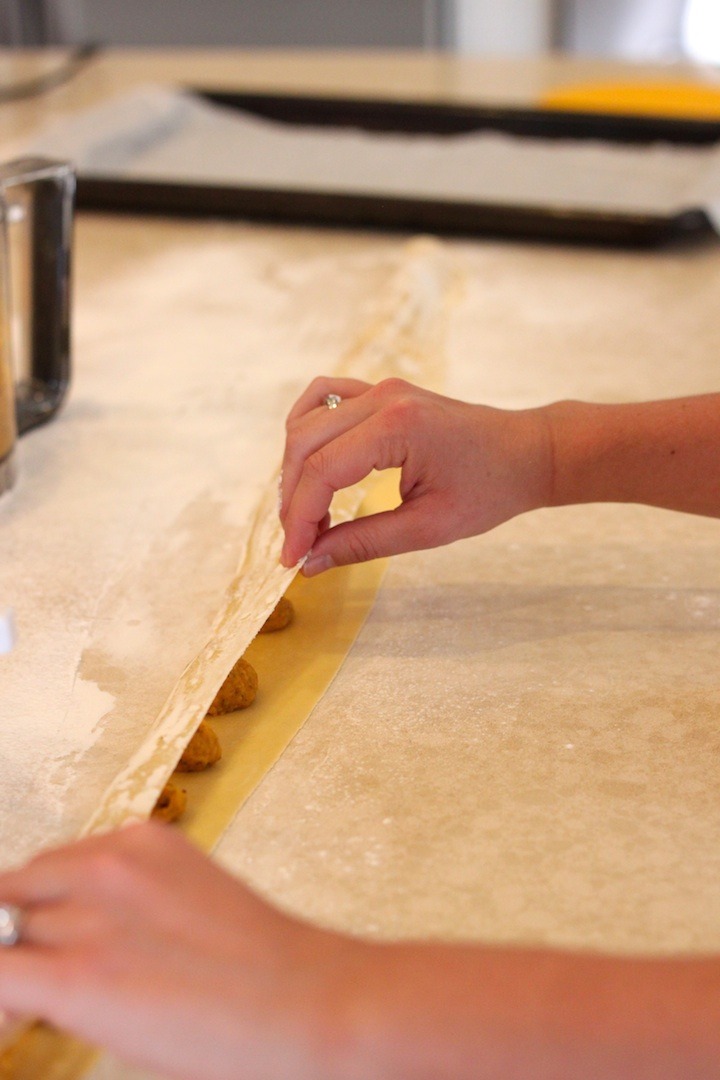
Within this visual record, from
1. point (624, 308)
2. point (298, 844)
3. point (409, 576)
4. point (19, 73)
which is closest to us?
point (298, 844)

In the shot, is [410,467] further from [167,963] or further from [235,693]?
[167,963]

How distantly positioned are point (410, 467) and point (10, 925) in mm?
338

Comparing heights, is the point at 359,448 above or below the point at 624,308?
above

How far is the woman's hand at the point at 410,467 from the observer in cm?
63

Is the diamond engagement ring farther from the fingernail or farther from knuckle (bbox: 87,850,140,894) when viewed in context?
the fingernail

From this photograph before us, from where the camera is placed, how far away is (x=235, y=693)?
0.61 metres

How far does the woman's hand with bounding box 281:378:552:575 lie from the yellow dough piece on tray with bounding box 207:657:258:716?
0.08m

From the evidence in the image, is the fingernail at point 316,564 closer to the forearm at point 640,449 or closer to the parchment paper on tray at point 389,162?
the forearm at point 640,449

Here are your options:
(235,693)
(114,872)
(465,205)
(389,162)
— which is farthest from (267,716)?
(389,162)

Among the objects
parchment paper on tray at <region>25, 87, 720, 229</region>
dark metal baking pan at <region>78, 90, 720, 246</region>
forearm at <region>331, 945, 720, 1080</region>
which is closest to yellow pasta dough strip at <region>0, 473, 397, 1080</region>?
forearm at <region>331, 945, 720, 1080</region>

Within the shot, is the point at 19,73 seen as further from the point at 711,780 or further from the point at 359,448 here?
the point at 711,780

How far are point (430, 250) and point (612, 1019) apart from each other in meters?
1.07

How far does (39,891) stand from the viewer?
38 cm

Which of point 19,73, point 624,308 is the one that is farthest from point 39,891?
point 19,73
